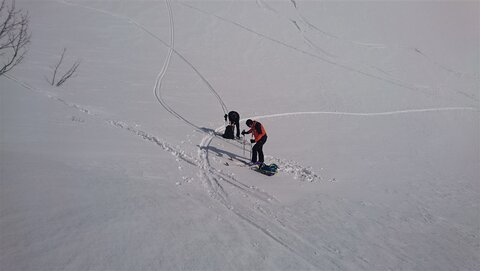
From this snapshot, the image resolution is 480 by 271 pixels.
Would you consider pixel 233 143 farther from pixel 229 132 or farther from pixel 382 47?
pixel 382 47

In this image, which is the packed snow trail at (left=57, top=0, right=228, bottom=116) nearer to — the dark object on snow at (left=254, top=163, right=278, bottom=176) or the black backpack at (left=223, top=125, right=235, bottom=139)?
the black backpack at (left=223, top=125, right=235, bottom=139)

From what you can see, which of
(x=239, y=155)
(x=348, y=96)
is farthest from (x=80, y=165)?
(x=348, y=96)

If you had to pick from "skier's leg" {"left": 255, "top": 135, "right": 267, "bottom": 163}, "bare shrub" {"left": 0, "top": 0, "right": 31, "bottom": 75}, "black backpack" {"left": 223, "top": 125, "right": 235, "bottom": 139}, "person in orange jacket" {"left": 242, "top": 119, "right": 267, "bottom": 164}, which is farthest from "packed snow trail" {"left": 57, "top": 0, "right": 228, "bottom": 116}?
"bare shrub" {"left": 0, "top": 0, "right": 31, "bottom": 75}

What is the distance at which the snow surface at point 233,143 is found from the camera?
5.25m

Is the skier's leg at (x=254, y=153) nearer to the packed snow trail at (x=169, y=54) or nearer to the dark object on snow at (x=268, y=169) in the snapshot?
the dark object on snow at (x=268, y=169)

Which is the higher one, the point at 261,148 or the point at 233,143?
the point at 261,148

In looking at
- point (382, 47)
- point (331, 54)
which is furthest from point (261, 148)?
point (382, 47)

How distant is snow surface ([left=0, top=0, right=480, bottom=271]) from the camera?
17.2 feet

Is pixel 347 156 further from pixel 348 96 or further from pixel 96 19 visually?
pixel 96 19

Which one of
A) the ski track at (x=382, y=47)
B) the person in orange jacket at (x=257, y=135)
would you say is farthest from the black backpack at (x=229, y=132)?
the ski track at (x=382, y=47)

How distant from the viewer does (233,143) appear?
42.7ft

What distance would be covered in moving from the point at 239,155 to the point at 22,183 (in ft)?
23.5

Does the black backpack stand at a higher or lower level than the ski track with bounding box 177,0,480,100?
lower

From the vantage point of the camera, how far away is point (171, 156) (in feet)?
31.9
